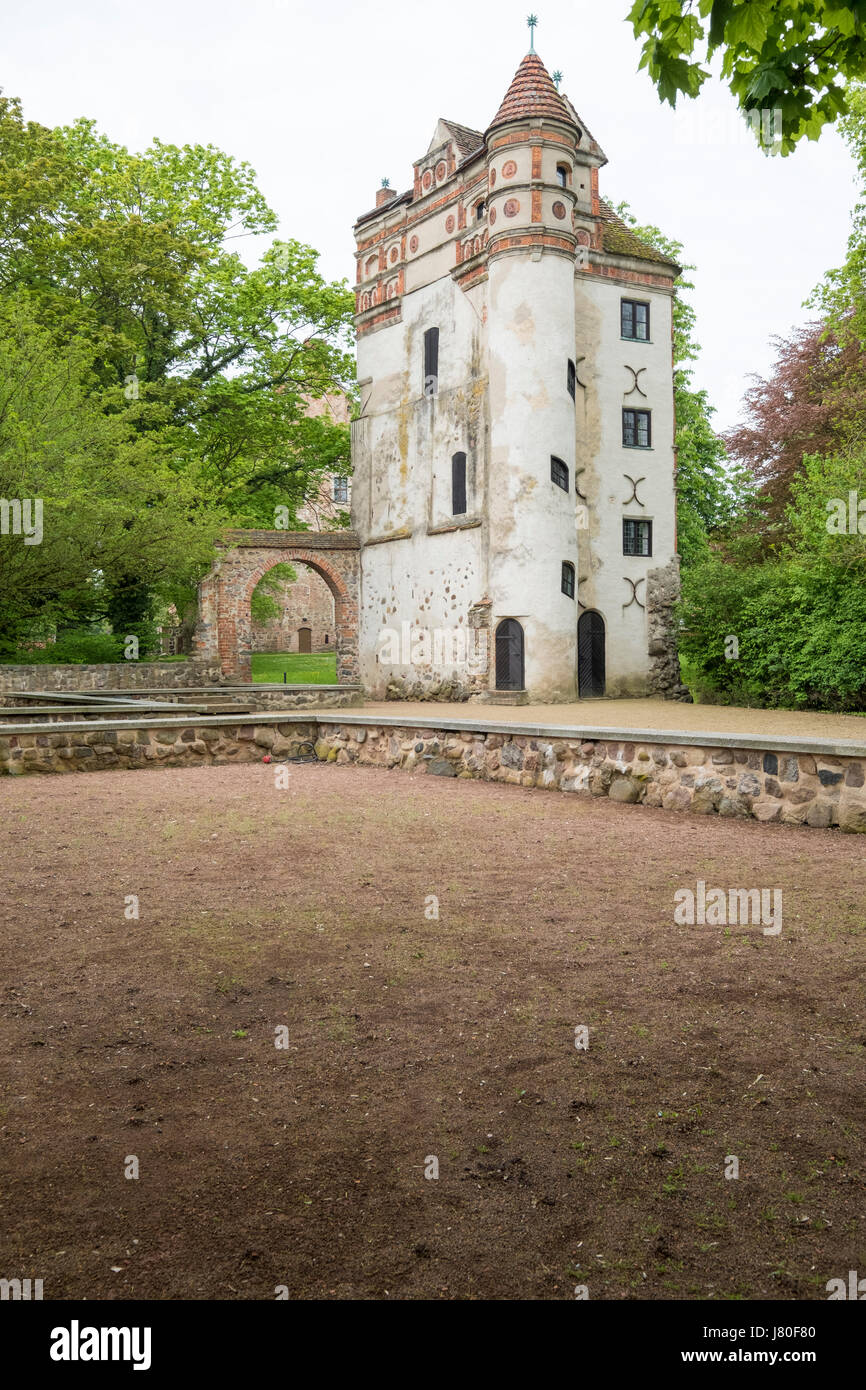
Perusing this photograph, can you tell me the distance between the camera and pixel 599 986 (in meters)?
4.44

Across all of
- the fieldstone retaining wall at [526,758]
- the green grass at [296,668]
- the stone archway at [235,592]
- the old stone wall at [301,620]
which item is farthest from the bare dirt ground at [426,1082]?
the old stone wall at [301,620]

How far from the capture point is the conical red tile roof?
78.1ft

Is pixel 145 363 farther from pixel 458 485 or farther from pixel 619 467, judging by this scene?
pixel 619 467

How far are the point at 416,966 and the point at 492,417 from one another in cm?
2161

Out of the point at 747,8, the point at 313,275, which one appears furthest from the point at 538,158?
the point at 747,8

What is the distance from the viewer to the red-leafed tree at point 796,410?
83.9 feet

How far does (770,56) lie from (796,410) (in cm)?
2745

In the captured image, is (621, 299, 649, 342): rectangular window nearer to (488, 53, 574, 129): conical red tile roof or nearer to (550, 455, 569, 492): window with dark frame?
(488, 53, 574, 129): conical red tile roof

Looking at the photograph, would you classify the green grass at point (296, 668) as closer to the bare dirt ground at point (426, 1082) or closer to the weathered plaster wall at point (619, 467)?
the weathered plaster wall at point (619, 467)
